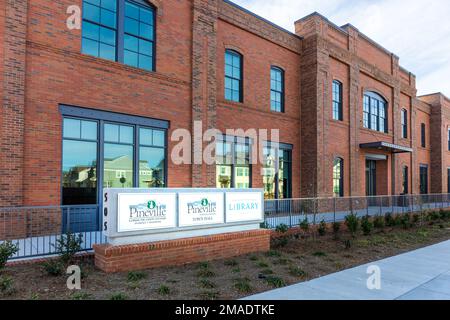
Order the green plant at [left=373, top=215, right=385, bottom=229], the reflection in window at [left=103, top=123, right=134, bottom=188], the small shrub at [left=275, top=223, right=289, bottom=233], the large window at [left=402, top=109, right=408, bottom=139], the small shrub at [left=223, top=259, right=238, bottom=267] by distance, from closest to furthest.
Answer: the small shrub at [left=223, top=259, right=238, bottom=267] → the small shrub at [left=275, top=223, right=289, bottom=233] → the reflection in window at [left=103, top=123, right=134, bottom=188] → the green plant at [left=373, top=215, right=385, bottom=229] → the large window at [left=402, top=109, right=408, bottom=139]

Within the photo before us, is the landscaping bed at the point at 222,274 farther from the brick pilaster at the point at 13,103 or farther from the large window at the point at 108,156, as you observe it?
the large window at the point at 108,156

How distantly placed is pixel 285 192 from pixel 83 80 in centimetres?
1155

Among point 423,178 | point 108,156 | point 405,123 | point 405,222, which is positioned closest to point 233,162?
point 108,156

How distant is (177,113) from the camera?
42.0 ft

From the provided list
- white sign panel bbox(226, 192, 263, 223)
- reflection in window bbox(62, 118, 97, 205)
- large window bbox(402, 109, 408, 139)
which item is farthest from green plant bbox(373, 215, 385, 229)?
large window bbox(402, 109, 408, 139)

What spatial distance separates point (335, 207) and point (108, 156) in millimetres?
9266

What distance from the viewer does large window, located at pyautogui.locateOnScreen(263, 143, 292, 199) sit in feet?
54.6

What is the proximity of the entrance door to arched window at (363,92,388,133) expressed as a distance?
2570 mm

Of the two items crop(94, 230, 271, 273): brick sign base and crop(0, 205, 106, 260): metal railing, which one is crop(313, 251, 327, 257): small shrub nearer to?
crop(94, 230, 271, 273): brick sign base

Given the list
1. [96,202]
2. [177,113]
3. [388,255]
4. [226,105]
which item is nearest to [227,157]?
Result: [226,105]

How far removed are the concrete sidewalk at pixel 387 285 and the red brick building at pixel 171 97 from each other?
7.45 m

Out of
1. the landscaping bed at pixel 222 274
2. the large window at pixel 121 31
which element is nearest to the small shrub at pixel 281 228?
the landscaping bed at pixel 222 274

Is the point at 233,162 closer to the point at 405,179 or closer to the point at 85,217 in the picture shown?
the point at 85,217
